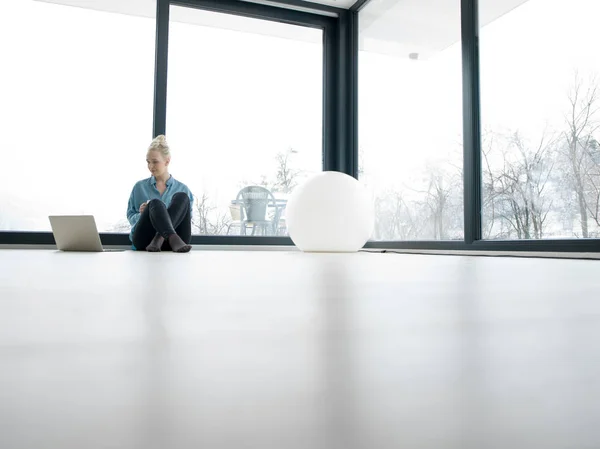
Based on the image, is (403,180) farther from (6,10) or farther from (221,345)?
(221,345)

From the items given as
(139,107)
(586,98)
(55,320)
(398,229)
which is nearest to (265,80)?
(139,107)

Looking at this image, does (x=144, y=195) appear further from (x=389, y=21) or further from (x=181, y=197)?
(x=389, y=21)

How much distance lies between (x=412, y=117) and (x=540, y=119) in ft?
4.18

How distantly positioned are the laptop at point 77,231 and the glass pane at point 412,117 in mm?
2260

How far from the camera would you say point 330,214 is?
9.68ft

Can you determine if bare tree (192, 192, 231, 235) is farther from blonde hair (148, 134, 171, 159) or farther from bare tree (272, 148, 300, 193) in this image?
blonde hair (148, 134, 171, 159)

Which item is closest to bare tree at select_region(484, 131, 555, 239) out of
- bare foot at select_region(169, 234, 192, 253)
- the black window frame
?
the black window frame

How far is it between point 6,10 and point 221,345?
15.9 ft

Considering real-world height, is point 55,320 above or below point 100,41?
below

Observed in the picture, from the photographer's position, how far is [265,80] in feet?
15.2

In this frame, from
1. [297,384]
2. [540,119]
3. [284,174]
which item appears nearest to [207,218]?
[284,174]

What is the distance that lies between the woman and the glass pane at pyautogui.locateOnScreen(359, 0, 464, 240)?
1.69m

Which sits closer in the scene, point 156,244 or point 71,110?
point 156,244

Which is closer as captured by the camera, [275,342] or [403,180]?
[275,342]
